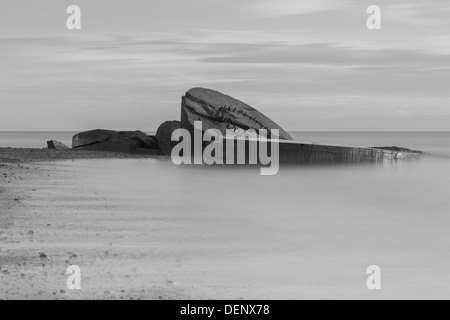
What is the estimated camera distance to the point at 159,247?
6.13 meters

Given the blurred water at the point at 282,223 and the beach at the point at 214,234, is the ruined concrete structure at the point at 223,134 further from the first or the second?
the beach at the point at 214,234

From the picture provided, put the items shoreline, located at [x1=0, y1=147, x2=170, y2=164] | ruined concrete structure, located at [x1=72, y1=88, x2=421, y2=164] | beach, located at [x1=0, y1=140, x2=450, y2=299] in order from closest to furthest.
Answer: beach, located at [x1=0, y1=140, x2=450, y2=299] → shoreline, located at [x1=0, y1=147, x2=170, y2=164] → ruined concrete structure, located at [x1=72, y1=88, x2=421, y2=164]

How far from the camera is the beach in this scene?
4.86 metres

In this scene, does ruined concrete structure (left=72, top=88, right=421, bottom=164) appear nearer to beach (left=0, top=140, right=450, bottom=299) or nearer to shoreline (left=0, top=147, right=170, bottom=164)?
shoreline (left=0, top=147, right=170, bottom=164)

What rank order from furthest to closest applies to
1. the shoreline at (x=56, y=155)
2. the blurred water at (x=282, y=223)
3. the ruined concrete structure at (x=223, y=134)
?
the ruined concrete structure at (x=223, y=134) → the shoreline at (x=56, y=155) → the blurred water at (x=282, y=223)

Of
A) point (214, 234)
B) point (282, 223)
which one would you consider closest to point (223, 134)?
point (282, 223)

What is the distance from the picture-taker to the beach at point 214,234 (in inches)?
191

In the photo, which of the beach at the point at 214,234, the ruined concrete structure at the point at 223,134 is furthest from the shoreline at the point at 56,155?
the ruined concrete structure at the point at 223,134

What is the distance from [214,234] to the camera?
7.11 metres

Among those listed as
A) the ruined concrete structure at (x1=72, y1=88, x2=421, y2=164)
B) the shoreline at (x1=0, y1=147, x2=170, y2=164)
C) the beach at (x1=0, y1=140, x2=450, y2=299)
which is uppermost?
the ruined concrete structure at (x1=72, y1=88, x2=421, y2=164)

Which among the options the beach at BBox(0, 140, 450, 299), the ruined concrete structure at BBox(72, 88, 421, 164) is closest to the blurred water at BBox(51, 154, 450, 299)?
the beach at BBox(0, 140, 450, 299)

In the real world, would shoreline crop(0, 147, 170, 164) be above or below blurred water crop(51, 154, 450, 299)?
above

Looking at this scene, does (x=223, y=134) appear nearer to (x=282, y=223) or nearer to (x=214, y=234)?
(x=282, y=223)
